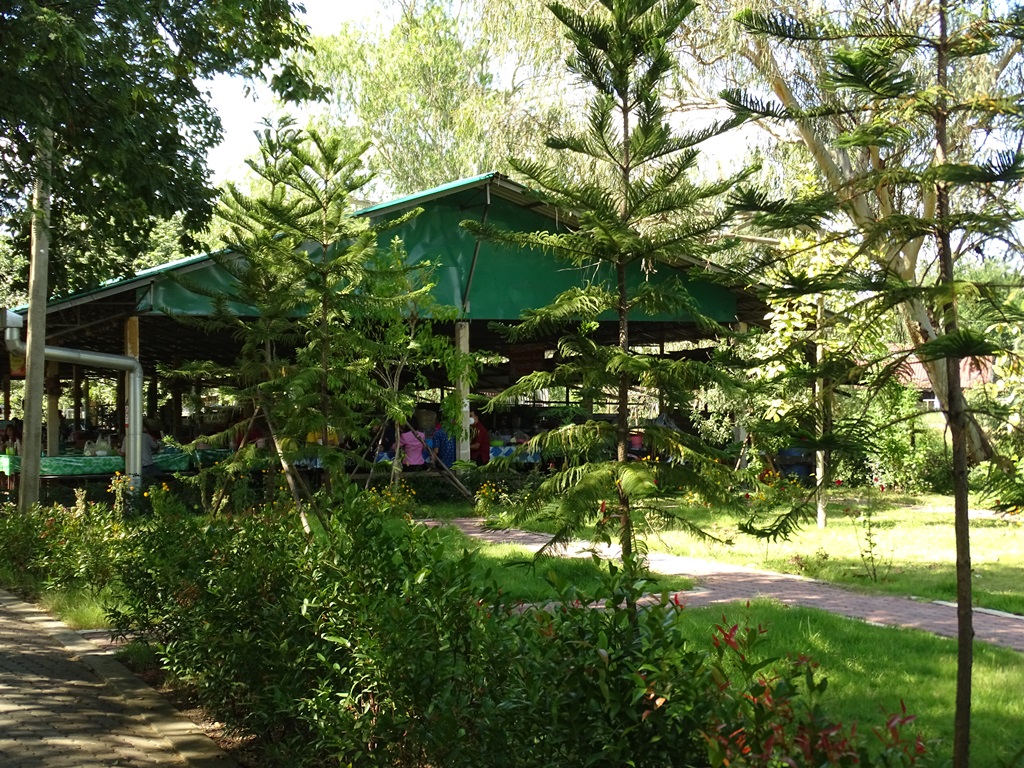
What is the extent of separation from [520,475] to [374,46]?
102 ft

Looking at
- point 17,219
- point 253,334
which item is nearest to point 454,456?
point 17,219

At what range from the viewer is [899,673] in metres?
6.51

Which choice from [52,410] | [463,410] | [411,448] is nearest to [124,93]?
[463,410]

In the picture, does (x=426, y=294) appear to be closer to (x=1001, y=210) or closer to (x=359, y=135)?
(x=1001, y=210)

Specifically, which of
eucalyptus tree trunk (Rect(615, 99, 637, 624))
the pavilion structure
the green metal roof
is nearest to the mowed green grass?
eucalyptus tree trunk (Rect(615, 99, 637, 624))

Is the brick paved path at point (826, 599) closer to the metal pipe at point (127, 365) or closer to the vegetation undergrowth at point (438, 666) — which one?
the vegetation undergrowth at point (438, 666)

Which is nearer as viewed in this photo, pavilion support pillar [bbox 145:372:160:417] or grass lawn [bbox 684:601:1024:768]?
grass lawn [bbox 684:601:1024:768]

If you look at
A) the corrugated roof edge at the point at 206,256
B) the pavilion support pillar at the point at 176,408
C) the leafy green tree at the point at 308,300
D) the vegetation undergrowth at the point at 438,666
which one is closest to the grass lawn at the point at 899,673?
the vegetation undergrowth at the point at 438,666

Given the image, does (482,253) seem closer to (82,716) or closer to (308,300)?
(308,300)

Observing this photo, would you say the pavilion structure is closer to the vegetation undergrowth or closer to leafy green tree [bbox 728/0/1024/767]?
the vegetation undergrowth

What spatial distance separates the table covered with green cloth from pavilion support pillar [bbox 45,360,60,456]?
2.06 metres

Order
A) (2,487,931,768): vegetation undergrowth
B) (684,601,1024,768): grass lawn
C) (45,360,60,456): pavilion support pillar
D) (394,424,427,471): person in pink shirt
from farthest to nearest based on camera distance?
(45,360,60,456): pavilion support pillar, (394,424,427,471): person in pink shirt, (684,601,1024,768): grass lawn, (2,487,931,768): vegetation undergrowth

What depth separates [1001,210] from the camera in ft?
13.1

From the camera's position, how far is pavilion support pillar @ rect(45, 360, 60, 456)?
829 inches
